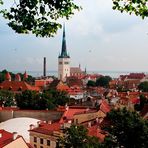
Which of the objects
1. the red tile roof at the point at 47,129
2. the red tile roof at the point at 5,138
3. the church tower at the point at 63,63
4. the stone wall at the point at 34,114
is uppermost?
the church tower at the point at 63,63

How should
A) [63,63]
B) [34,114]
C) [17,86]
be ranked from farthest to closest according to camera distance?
[63,63]
[17,86]
[34,114]

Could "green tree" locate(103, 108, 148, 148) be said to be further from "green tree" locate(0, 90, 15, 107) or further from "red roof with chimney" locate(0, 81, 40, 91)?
"red roof with chimney" locate(0, 81, 40, 91)

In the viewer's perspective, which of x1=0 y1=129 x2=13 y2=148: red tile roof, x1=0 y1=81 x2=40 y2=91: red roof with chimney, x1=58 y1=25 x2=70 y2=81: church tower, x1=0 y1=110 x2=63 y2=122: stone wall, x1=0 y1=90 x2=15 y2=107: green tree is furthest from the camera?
x1=58 y1=25 x2=70 y2=81: church tower

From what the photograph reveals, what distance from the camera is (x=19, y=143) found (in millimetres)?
31219

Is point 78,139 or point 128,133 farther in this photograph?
point 78,139

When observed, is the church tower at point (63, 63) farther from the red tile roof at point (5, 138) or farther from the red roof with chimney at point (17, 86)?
the red tile roof at point (5, 138)

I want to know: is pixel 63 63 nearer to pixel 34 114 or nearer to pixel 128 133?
pixel 34 114

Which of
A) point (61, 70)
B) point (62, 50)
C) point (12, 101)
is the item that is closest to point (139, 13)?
point (12, 101)

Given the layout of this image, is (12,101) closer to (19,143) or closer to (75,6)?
(19,143)

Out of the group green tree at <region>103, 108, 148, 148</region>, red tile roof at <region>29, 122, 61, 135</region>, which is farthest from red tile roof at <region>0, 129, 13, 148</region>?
green tree at <region>103, 108, 148, 148</region>

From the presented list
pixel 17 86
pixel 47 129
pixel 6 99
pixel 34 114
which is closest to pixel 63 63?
pixel 17 86

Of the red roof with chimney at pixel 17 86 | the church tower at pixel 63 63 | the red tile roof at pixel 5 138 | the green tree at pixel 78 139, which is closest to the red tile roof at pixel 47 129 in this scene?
the red tile roof at pixel 5 138

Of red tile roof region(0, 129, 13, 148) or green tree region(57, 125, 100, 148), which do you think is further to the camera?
red tile roof region(0, 129, 13, 148)

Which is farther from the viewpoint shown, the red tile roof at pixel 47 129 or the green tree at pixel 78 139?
the red tile roof at pixel 47 129
